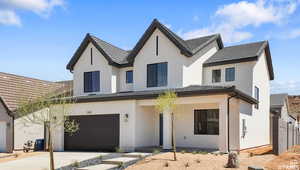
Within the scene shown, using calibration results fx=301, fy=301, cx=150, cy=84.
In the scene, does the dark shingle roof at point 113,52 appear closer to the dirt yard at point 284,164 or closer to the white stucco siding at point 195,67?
the white stucco siding at point 195,67

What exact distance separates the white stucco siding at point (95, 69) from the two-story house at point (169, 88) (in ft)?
0.27

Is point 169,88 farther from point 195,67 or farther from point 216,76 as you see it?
point 216,76

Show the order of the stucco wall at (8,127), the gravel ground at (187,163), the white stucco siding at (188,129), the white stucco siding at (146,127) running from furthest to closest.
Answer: the stucco wall at (8,127)
the white stucco siding at (146,127)
the white stucco siding at (188,129)
the gravel ground at (187,163)

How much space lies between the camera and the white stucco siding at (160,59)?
21.8m

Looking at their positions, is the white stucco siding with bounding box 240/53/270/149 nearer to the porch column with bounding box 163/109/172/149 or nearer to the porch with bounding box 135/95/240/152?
the porch with bounding box 135/95/240/152

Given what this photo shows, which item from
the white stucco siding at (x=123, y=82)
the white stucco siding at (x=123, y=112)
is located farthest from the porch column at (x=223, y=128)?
the white stucco siding at (x=123, y=82)

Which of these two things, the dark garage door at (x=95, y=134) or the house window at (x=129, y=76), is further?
the house window at (x=129, y=76)

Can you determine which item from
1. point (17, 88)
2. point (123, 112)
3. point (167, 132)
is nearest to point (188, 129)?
point (167, 132)

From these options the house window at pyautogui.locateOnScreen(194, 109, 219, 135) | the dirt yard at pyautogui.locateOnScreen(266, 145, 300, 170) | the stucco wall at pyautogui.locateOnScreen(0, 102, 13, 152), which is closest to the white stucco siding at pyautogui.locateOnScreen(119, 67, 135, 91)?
the house window at pyautogui.locateOnScreen(194, 109, 219, 135)

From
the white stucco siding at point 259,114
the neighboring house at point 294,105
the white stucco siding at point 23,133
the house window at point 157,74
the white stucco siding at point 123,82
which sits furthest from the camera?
the neighboring house at point 294,105

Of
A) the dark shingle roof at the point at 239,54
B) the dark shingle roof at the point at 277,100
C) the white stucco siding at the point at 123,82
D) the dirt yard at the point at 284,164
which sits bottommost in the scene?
the dirt yard at the point at 284,164

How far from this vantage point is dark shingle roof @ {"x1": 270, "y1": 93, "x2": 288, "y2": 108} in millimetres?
34338

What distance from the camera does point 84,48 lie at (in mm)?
26109

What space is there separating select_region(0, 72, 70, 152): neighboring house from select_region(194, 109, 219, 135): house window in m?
12.2
